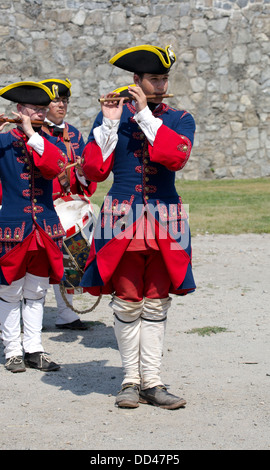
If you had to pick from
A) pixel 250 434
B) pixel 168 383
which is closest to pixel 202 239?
pixel 168 383

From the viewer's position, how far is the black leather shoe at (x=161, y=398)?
14.5ft

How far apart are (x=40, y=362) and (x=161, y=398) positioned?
113 cm

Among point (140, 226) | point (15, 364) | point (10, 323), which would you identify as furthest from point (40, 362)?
point (140, 226)

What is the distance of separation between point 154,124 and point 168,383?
1621 mm

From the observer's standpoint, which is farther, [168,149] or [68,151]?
[68,151]

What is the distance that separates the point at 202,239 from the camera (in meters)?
10.2

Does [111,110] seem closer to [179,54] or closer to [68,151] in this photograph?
[68,151]

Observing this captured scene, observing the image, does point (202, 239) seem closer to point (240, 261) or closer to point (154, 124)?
point (240, 261)

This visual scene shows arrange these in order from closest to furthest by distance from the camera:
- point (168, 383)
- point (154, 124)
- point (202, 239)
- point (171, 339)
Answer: point (154, 124), point (168, 383), point (171, 339), point (202, 239)

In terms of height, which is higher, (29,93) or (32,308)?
(29,93)

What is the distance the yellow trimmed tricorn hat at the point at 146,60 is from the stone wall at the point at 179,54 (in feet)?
35.6

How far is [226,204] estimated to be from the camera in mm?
13000

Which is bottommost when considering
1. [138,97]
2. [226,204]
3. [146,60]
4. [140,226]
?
A: [226,204]

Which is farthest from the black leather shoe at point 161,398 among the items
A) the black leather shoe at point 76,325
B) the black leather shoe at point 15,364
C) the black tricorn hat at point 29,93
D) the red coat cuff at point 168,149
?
the black tricorn hat at point 29,93
